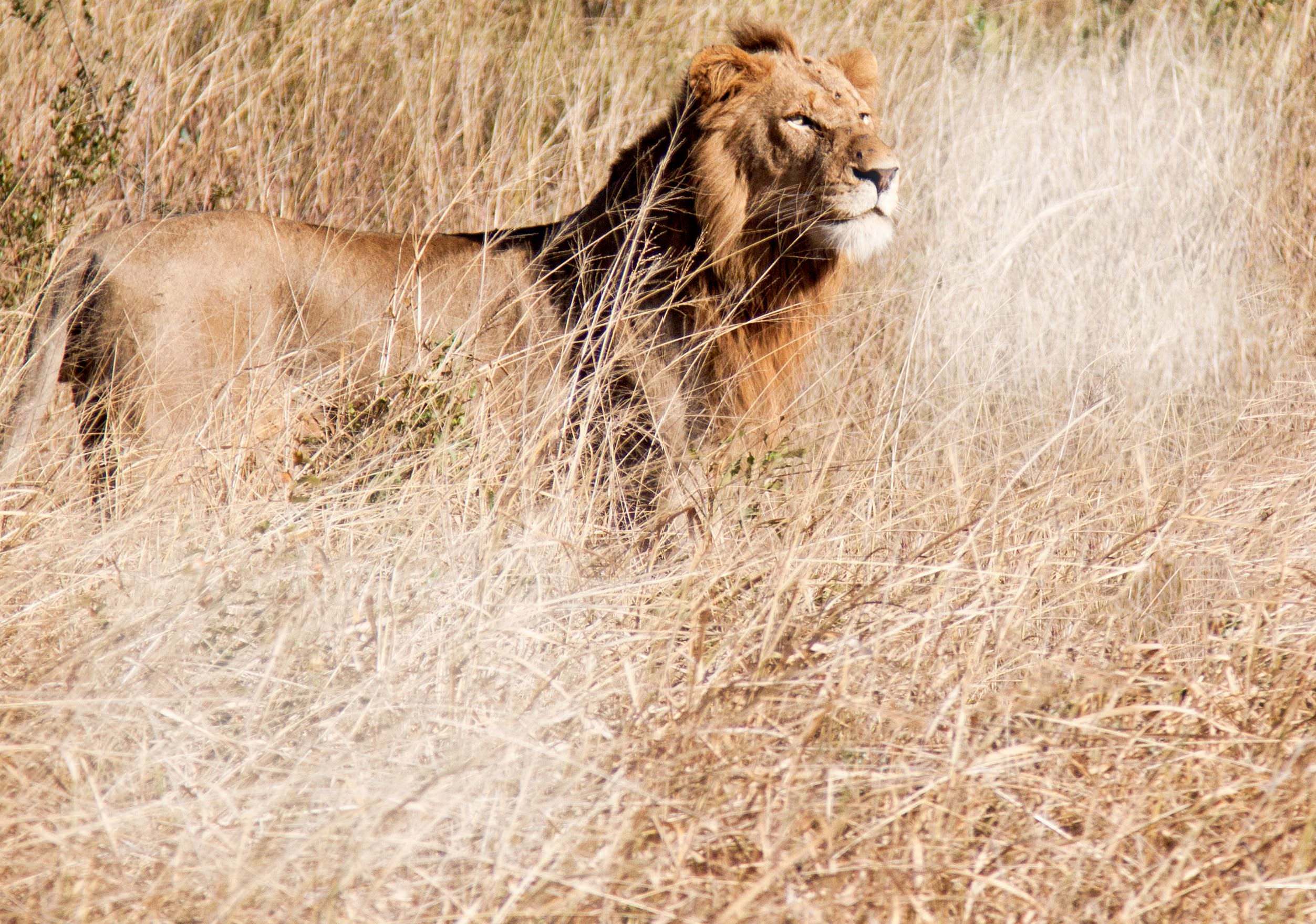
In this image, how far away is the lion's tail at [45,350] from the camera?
3.42 meters

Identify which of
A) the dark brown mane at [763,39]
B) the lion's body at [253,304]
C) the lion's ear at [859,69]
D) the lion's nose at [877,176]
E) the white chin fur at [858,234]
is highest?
the dark brown mane at [763,39]

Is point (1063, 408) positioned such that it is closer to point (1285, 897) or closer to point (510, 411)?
point (510, 411)

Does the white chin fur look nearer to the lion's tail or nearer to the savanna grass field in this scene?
the savanna grass field

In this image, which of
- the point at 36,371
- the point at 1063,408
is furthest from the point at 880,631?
the point at 36,371

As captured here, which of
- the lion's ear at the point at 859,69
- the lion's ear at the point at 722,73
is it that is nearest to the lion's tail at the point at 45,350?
the lion's ear at the point at 722,73

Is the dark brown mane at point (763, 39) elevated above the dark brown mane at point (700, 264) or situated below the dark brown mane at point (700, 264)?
above

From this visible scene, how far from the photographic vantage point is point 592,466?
3.53m

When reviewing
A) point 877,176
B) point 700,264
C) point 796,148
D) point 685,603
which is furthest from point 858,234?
point 685,603

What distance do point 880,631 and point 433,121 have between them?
359 cm

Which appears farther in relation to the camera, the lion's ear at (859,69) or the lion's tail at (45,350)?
the lion's ear at (859,69)

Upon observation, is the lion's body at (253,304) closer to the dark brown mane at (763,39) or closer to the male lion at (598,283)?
the male lion at (598,283)

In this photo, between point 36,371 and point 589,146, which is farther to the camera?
point 589,146

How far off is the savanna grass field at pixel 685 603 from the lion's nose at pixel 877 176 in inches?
16.2

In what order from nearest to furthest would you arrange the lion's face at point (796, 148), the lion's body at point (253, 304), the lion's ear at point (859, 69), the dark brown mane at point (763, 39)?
the lion's body at point (253, 304) < the lion's face at point (796, 148) < the dark brown mane at point (763, 39) < the lion's ear at point (859, 69)
